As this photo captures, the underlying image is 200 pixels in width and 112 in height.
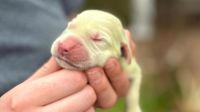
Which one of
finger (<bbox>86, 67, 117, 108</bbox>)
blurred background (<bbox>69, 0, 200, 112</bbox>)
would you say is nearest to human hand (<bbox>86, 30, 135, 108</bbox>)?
finger (<bbox>86, 67, 117, 108</bbox>)

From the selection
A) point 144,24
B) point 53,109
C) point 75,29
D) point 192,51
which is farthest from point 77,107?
point 144,24

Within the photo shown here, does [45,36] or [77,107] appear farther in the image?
[45,36]

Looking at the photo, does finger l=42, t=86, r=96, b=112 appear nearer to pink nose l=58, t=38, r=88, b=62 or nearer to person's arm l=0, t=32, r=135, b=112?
person's arm l=0, t=32, r=135, b=112

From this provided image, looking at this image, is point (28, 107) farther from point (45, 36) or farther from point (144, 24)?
point (144, 24)

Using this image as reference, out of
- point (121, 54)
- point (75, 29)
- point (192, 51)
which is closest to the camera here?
point (75, 29)

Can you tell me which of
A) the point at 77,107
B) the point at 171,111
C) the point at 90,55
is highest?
the point at 90,55
